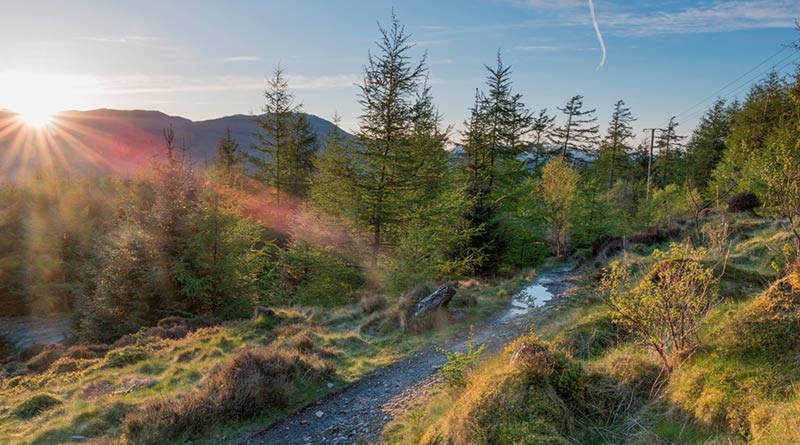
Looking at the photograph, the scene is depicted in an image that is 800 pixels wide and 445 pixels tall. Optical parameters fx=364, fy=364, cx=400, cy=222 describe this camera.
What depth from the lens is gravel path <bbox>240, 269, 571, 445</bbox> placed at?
19.4 feet

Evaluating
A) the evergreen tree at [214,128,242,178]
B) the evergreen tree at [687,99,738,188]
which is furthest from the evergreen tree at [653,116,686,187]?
the evergreen tree at [214,128,242,178]

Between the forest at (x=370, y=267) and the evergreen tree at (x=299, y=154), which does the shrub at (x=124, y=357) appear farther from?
the evergreen tree at (x=299, y=154)

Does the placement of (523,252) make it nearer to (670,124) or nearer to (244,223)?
(244,223)

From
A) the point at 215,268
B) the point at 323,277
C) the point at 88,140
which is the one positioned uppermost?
the point at 88,140

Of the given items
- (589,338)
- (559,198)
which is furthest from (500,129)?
(589,338)

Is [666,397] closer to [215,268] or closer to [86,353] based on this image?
[86,353]

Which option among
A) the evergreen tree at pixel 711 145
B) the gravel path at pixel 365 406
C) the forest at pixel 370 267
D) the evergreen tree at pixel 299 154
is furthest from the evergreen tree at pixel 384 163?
the evergreen tree at pixel 711 145

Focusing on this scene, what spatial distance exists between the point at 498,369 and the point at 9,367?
19223 mm

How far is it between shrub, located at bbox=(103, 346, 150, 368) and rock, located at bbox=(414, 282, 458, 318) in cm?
819

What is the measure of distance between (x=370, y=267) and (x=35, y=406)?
455 inches

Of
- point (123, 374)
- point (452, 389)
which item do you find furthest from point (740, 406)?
point (123, 374)

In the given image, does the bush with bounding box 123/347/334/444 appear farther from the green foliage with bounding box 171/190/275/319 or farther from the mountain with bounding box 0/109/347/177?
the mountain with bounding box 0/109/347/177

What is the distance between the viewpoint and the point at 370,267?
17.2 metres

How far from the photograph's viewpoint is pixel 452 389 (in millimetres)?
5434
